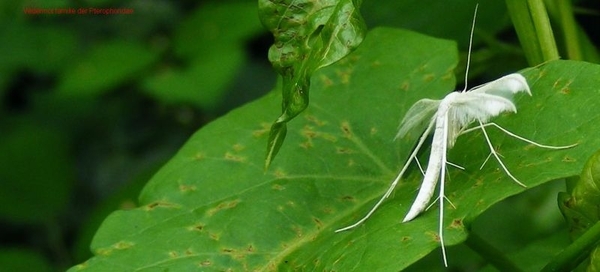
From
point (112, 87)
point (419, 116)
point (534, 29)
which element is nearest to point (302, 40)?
point (419, 116)

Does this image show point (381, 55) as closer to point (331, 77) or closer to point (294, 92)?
point (331, 77)

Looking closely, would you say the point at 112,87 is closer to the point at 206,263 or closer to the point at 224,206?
the point at 224,206

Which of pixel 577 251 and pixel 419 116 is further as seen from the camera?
pixel 419 116

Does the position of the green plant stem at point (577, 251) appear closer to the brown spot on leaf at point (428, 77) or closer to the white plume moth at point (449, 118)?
the white plume moth at point (449, 118)

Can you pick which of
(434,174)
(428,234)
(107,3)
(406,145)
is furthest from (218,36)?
(428,234)

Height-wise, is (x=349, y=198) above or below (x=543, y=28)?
below

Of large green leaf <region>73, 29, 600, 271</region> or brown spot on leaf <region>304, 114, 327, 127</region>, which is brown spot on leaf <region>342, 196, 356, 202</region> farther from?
brown spot on leaf <region>304, 114, 327, 127</region>
